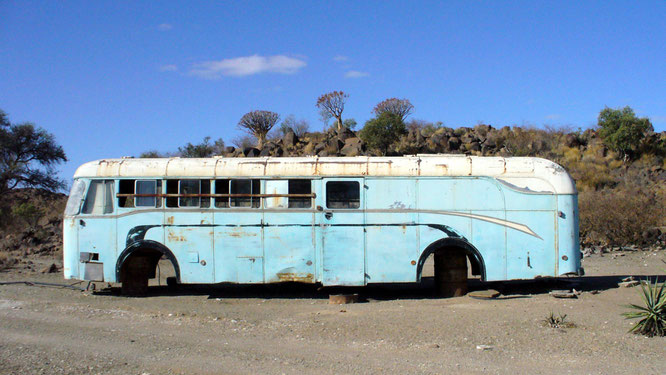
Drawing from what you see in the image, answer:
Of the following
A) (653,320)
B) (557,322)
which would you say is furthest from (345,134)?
(653,320)

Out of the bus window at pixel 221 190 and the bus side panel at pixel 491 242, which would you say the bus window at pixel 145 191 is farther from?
the bus side panel at pixel 491 242

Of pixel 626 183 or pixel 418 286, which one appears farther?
pixel 626 183

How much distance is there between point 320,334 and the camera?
7.95m

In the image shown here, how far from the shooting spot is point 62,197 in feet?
105

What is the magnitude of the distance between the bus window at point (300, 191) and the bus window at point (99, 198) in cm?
371

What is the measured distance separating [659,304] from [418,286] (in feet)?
19.1

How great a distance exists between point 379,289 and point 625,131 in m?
26.0

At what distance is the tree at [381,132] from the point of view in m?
36.5

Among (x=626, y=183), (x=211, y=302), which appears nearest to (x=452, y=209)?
(x=211, y=302)

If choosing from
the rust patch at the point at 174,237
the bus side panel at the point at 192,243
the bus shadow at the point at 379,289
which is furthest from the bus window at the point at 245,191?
the bus shadow at the point at 379,289

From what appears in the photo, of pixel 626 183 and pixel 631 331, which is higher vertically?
pixel 626 183

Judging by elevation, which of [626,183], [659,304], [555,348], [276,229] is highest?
[626,183]

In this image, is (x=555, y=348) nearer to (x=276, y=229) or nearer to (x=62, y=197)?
(x=276, y=229)

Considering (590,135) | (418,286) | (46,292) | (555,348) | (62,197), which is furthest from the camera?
(590,135)
